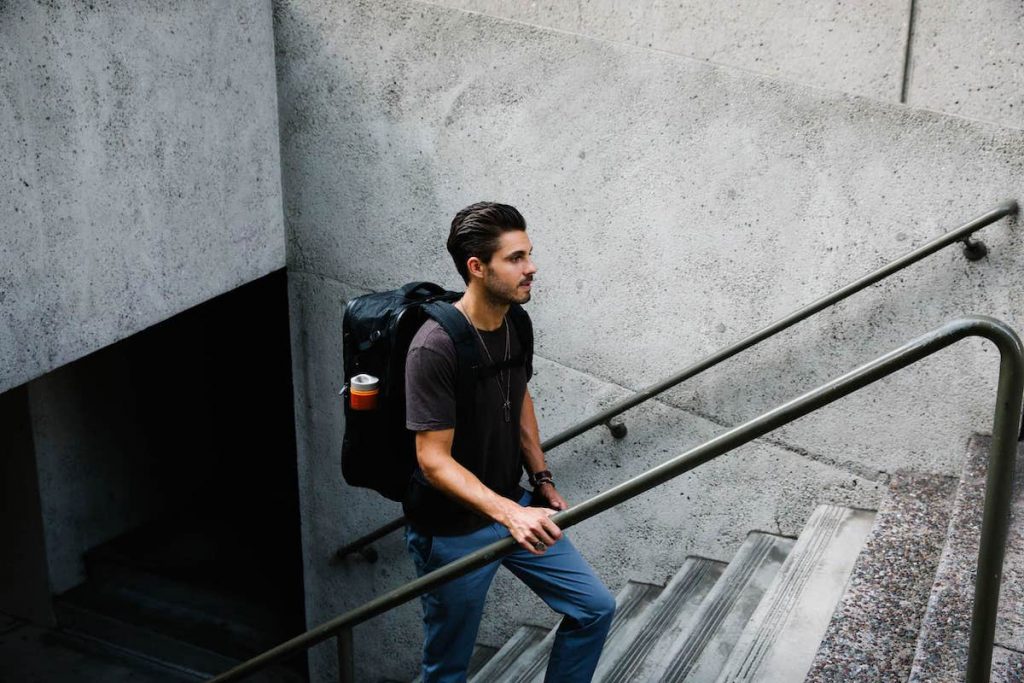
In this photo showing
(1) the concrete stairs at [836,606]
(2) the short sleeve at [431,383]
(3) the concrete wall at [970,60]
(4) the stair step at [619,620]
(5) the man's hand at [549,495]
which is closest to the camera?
(1) the concrete stairs at [836,606]

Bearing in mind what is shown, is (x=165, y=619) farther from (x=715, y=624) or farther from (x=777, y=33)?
(x=777, y=33)

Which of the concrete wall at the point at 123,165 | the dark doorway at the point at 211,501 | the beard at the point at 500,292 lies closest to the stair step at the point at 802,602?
the beard at the point at 500,292

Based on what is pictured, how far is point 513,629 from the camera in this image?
16.0ft

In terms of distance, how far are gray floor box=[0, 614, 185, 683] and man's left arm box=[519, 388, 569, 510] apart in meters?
4.16

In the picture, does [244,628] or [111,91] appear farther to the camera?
[244,628]

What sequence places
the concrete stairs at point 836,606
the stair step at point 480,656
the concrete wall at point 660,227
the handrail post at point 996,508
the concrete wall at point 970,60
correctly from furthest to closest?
the stair step at point 480,656, the concrete wall at point 660,227, the concrete wall at point 970,60, the concrete stairs at point 836,606, the handrail post at point 996,508

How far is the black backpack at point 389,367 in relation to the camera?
9.25ft

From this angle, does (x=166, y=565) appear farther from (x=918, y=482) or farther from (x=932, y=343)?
(x=932, y=343)

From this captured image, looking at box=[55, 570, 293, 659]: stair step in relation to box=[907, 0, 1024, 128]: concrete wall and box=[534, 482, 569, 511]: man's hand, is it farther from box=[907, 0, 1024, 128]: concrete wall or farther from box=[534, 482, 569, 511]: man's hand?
box=[907, 0, 1024, 128]: concrete wall

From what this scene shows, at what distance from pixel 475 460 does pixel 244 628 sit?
437cm

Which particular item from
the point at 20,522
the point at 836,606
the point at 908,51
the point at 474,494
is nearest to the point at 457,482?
the point at 474,494

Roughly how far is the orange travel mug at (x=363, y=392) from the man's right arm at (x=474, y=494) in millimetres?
219

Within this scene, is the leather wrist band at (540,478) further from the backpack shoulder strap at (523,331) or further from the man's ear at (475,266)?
the man's ear at (475,266)

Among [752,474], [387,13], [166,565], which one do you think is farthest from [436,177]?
[166,565]
